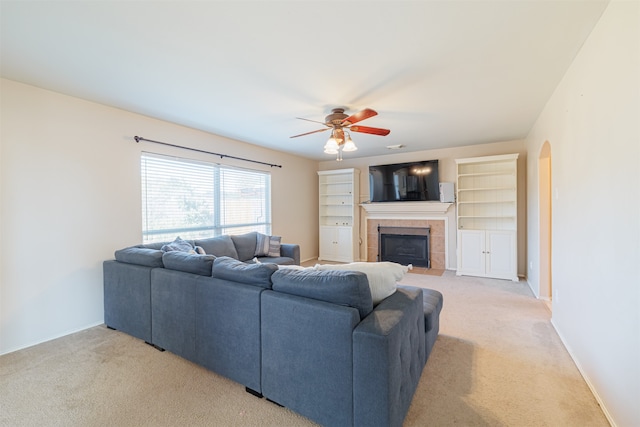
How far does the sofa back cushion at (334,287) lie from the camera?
5.37 ft

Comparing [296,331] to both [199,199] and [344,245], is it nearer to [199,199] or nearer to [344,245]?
[199,199]

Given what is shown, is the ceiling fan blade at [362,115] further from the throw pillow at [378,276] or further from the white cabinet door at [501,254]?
the white cabinet door at [501,254]

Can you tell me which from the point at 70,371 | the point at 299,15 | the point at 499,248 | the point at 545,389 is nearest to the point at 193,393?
the point at 70,371

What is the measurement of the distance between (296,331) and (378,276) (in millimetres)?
661

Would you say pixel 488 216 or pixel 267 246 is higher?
pixel 488 216

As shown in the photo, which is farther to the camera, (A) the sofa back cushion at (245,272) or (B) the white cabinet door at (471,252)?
(B) the white cabinet door at (471,252)

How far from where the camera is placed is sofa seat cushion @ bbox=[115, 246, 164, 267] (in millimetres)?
2625

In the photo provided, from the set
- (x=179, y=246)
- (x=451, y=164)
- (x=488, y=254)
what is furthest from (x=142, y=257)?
(x=451, y=164)

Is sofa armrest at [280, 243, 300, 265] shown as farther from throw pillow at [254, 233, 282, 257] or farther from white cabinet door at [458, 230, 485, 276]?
white cabinet door at [458, 230, 485, 276]

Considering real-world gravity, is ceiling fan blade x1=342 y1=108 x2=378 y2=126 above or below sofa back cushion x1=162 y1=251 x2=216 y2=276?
above

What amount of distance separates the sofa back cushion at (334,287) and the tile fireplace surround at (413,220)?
4532 millimetres

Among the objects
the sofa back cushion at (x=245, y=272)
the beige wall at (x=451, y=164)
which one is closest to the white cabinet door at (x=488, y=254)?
the beige wall at (x=451, y=164)

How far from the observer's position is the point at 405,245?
607 centimetres

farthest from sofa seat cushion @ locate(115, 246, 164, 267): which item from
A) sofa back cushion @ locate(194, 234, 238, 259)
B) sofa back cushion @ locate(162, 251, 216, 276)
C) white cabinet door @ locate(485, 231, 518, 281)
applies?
white cabinet door @ locate(485, 231, 518, 281)
